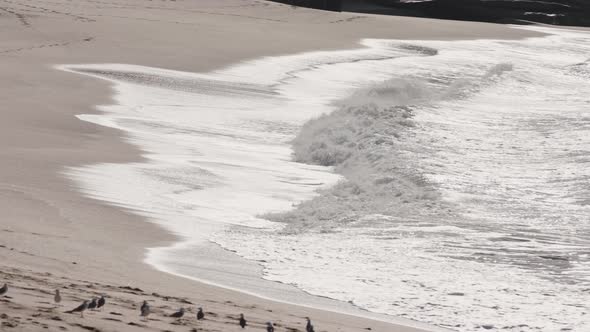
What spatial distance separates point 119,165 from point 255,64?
1291 centimetres

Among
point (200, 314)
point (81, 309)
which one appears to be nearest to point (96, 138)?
point (200, 314)

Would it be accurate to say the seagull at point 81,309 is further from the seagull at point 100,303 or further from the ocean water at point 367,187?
the ocean water at point 367,187

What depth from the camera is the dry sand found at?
7.79 metres

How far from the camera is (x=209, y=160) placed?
1579 centimetres

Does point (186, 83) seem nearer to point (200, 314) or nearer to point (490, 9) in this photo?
point (200, 314)

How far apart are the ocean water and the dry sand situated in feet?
1.58

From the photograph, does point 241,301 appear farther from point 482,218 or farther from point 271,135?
point 271,135

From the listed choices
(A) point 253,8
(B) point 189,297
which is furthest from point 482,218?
(A) point 253,8

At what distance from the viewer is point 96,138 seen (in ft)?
54.4

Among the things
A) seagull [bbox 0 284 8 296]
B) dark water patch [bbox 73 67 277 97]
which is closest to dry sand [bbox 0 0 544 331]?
seagull [bbox 0 284 8 296]

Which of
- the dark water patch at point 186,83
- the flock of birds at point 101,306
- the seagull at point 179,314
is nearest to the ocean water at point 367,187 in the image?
the dark water patch at point 186,83

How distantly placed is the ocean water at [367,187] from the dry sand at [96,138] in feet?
1.58

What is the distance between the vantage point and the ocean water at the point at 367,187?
997 cm

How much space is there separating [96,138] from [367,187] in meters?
4.21
